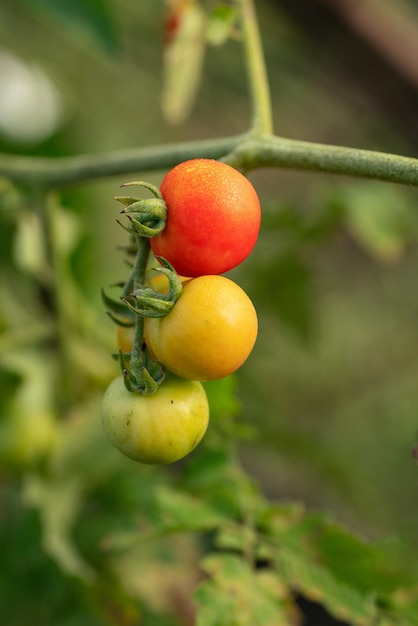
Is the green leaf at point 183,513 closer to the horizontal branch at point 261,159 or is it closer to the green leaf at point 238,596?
the green leaf at point 238,596

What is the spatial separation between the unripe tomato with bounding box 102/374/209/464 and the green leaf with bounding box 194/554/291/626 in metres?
0.30

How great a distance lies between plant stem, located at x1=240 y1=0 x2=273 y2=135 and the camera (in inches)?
35.0

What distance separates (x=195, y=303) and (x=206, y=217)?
0.25 feet

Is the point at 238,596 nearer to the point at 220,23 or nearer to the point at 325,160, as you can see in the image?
the point at 325,160

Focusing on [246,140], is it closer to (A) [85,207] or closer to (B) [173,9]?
(B) [173,9]

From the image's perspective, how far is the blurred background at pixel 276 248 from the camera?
4.55 feet

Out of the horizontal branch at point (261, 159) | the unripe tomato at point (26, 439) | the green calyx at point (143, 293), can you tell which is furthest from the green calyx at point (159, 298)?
the unripe tomato at point (26, 439)

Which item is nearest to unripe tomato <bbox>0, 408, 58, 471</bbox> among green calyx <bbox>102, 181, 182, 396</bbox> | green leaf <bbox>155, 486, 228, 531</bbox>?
green leaf <bbox>155, 486, 228, 531</bbox>

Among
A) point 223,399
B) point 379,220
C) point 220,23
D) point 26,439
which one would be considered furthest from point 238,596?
point 379,220

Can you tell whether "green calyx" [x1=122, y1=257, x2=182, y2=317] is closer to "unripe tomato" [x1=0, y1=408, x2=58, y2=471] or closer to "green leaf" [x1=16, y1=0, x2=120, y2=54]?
"unripe tomato" [x1=0, y1=408, x2=58, y2=471]

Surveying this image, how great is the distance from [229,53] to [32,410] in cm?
177

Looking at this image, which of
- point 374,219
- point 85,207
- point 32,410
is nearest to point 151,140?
point 85,207

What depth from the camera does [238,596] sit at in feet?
3.12

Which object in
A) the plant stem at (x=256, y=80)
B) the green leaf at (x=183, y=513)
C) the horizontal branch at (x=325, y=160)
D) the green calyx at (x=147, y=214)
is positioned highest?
the plant stem at (x=256, y=80)
